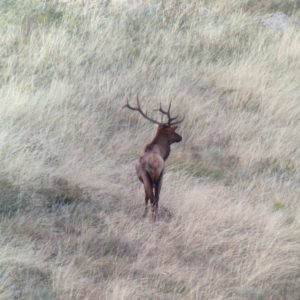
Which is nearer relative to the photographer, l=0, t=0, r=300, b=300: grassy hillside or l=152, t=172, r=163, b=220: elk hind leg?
l=0, t=0, r=300, b=300: grassy hillside

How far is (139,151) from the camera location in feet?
21.0

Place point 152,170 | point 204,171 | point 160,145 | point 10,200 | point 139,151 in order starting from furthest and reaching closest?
point 139,151 < point 204,171 < point 160,145 < point 10,200 < point 152,170

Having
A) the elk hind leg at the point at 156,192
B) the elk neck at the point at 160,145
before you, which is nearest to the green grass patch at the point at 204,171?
the elk neck at the point at 160,145

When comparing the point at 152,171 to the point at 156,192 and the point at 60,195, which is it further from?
the point at 60,195

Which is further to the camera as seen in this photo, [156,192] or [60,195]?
[60,195]

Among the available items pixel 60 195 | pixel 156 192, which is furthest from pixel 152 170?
pixel 60 195

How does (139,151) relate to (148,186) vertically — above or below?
below

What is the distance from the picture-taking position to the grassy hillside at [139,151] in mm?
4707

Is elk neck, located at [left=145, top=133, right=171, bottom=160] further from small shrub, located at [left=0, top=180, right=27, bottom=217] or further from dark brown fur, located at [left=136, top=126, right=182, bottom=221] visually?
small shrub, located at [left=0, top=180, right=27, bottom=217]

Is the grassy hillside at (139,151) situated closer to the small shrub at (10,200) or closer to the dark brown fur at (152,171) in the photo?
the small shrub at (10,200)

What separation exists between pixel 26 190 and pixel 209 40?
4.03m

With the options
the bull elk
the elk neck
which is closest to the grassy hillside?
the bull elk

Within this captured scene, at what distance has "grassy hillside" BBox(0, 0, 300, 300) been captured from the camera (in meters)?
4.71

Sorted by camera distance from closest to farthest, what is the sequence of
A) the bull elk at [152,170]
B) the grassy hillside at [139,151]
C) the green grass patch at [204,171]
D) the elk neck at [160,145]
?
the grassy hillside at [139,151] → the bull elk at [152,170] → the elk neck at [160,145] → the green grass patch at [204,171]
